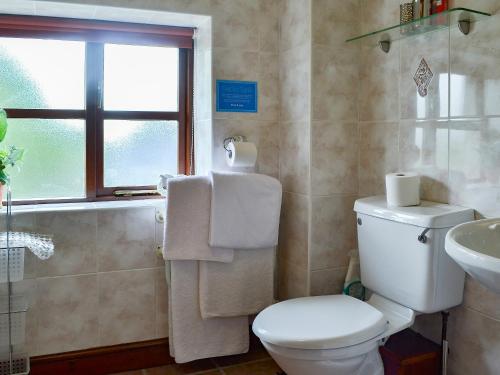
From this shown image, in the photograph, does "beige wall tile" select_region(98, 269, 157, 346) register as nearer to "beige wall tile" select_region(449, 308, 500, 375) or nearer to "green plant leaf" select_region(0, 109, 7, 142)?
"green plant leaf" select_region(0, 109, 7, 142)

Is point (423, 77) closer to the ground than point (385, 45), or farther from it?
closer to the ground

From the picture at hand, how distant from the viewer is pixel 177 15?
236cm

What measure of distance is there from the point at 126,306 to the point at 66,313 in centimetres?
27

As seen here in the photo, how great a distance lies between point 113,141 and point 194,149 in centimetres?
42

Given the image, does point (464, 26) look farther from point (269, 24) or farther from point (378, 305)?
point (378, 305)

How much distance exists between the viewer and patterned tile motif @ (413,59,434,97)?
77.5 inches

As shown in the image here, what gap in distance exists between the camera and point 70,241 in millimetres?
2242

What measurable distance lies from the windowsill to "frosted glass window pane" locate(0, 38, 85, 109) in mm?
479

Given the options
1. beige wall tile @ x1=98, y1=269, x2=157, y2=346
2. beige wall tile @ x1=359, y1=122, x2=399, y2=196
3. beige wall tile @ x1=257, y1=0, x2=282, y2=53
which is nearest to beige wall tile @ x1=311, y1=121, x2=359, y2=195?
beige wall tile @ x1=359, y1=122, x2=399, y2=196

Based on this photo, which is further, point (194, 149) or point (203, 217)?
point (194, 149)

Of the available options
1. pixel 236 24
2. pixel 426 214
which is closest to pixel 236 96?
pixel 236 24

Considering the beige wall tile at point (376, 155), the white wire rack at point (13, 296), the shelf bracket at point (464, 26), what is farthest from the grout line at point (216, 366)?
the shelf bracket at point (464, 26)

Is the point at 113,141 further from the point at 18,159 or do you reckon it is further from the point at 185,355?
the point at 185,355

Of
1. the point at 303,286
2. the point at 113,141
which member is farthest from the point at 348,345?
the point at 113,141
